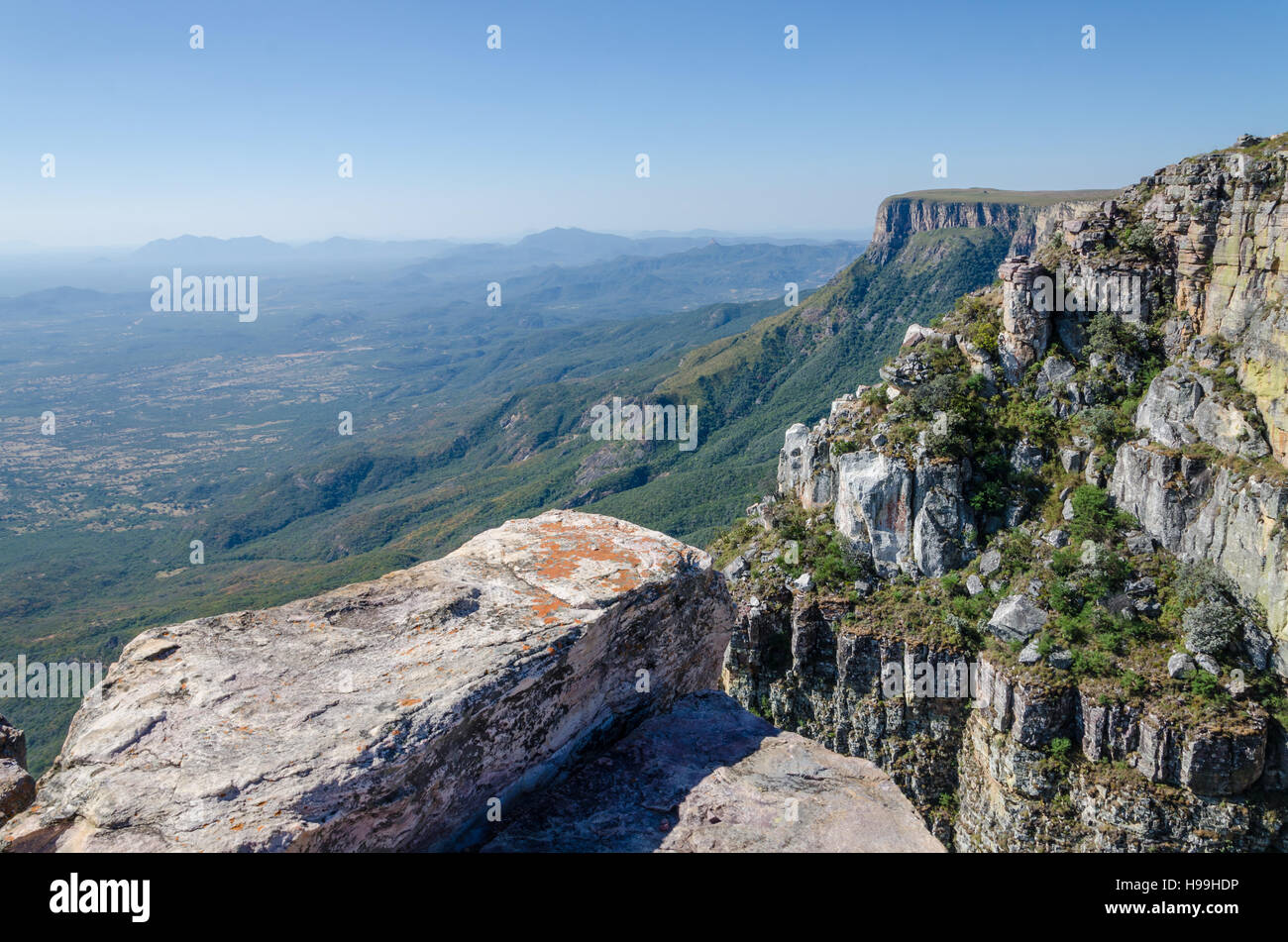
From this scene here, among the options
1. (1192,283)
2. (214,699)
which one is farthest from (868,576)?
(214,699)

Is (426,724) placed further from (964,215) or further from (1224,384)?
(964,215)

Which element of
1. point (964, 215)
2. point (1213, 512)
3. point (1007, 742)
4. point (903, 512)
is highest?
point (964, 215)

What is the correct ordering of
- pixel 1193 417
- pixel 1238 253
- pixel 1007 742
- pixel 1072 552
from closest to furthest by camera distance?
pixel 1007 742
pixel 1193 417
pixel 1238 253
pixel 1072 552

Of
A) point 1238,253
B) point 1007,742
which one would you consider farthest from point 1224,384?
point 1007,742

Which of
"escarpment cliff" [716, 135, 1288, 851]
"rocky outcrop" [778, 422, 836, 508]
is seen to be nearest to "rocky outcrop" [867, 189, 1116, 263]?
"escarpment cliff" [716, 135, 1288, 851]

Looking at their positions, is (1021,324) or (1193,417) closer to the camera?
(1193,417)

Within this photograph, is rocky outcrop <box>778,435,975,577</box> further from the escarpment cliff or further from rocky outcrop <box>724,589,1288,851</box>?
rocky outcrop <box>724,589,1288,851</box>
